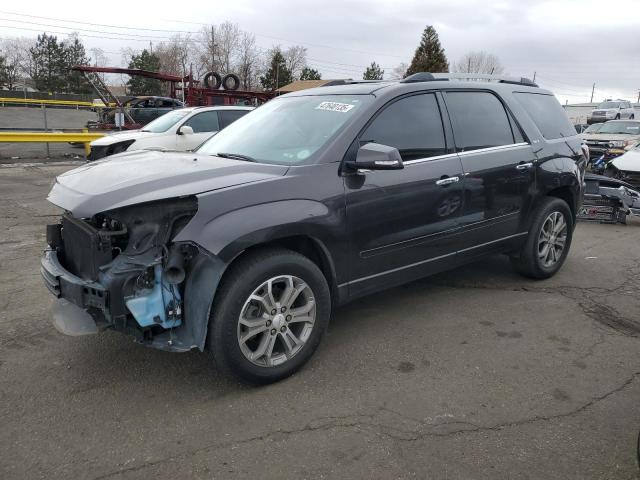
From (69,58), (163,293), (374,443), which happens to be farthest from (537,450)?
(69,58)

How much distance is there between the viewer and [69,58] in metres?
62.4

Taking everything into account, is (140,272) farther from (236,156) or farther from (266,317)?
(236,156)

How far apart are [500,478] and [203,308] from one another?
1.72 m

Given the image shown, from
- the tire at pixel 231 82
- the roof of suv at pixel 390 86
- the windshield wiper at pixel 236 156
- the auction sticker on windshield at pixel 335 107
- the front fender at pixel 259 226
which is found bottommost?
the front fender at pixel 259 226

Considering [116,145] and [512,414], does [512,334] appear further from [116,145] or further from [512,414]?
[116,145]

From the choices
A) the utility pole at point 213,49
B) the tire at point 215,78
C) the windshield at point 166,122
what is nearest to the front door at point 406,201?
the windshield at point 166,122

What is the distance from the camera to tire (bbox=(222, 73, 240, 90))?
18906 mm

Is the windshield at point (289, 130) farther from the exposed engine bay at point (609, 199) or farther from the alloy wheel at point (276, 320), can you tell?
the exposed engine bay at point (609, 199)

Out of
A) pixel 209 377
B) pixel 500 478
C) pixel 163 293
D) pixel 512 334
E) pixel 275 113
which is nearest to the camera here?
pixel 500 478

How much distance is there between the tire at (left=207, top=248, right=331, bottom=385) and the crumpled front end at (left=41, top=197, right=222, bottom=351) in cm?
12

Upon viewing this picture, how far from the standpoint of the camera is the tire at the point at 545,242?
195 inches

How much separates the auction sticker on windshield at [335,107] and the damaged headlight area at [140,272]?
4.71 ft

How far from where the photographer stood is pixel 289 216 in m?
3.12

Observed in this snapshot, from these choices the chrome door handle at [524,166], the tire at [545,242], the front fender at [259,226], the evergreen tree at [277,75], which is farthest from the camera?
the evergreen tree at [277,75]
